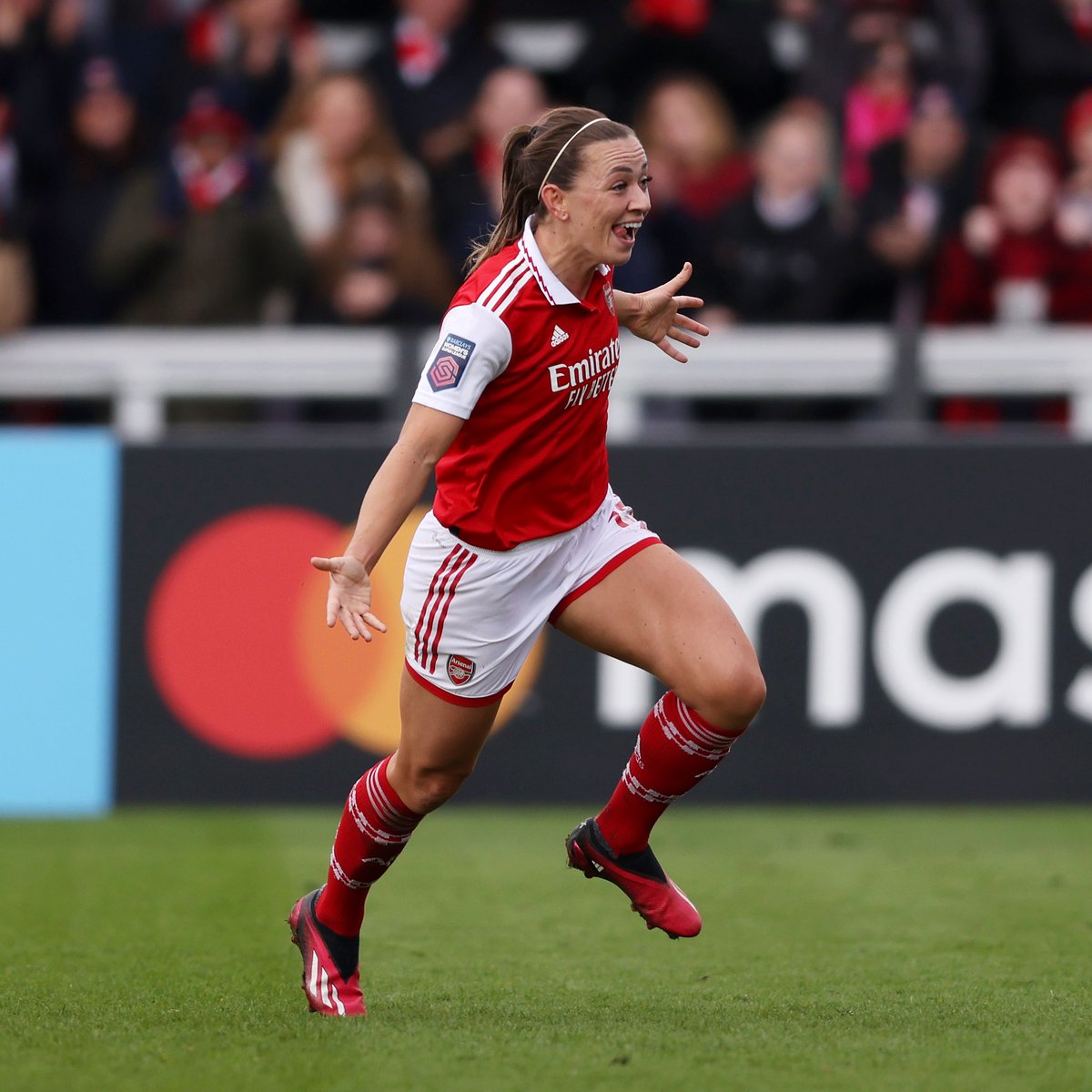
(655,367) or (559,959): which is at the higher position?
(655,367)

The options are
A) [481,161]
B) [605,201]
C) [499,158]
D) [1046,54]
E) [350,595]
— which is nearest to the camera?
[350,595]

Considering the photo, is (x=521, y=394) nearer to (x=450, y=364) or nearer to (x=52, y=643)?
(x=450, y=364)

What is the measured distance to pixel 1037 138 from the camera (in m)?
9.45

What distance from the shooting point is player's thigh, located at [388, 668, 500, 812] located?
4852mm

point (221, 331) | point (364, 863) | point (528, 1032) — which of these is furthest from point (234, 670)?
point (528, 1032)

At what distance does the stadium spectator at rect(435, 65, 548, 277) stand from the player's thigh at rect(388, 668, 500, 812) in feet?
15.9

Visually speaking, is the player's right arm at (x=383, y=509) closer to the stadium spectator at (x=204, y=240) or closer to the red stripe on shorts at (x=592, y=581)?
the red stripe on shorts at (x=592, y=581)

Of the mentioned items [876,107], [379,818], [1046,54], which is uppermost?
[1046,54]

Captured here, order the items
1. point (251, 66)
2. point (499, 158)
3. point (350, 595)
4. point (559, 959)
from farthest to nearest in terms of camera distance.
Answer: point (251, 66)
point (499, 158)
point (559, 959)
point (350, 595)

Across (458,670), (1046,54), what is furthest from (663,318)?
(1046,54)

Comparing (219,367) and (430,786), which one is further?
(219,367)

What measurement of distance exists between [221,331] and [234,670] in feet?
5.72

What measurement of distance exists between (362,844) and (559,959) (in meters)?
0.88

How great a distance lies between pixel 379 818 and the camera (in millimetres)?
4941
